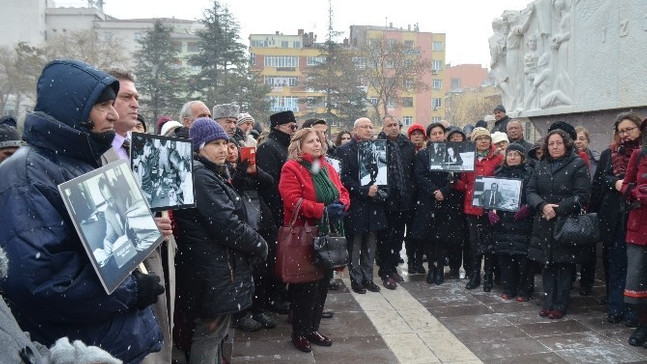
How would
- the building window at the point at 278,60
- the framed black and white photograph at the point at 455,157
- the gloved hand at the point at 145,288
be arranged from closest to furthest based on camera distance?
the gloved hand at the point at 145,288, the framed black and white photograph at the point at 455,157, the building window at the point at 278,60

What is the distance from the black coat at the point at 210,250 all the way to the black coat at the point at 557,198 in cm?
357

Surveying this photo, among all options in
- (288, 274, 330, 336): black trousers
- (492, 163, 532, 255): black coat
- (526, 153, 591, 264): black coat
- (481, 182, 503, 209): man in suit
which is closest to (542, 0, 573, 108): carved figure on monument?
(492, 163, 532, 255): black coat

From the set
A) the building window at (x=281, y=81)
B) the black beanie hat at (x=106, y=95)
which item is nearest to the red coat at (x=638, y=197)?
the black beanie hat at (x=106, y=95)

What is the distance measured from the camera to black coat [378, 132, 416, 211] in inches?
261

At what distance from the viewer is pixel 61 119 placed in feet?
6.86

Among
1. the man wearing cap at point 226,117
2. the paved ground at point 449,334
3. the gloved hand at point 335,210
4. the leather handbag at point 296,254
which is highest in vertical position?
the man wearing cap at point 226,117

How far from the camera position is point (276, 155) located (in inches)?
214

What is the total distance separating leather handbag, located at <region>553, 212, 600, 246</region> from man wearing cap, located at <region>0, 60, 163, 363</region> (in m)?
4.51

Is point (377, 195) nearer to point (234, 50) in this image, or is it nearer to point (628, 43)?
point (628, 43)

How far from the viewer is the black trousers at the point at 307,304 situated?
459cm

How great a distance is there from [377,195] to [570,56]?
520 cm

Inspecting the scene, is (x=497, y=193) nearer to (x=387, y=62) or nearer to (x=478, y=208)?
(x=478, y=208)

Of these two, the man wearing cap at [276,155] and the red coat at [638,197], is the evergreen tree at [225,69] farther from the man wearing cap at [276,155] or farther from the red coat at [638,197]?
the red coat at [638,197]

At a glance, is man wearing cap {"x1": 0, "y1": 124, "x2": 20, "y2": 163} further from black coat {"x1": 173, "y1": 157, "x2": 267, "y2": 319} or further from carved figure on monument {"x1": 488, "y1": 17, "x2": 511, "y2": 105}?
carved figure on monument {"x1": 488, "y1": 17, "x2": 511, "y2": 105}
